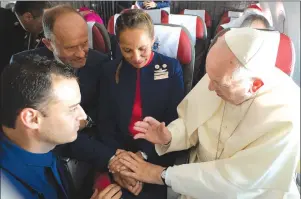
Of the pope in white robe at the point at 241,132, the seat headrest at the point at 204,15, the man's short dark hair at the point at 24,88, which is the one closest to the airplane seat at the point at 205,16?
the seat headrest at the point at 204,15

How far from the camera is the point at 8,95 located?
3.26 feet

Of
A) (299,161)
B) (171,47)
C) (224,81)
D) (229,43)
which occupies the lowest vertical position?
(299,161)

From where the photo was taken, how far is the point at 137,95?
1.71 metres

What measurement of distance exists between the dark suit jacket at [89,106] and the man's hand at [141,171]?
13 centimetres

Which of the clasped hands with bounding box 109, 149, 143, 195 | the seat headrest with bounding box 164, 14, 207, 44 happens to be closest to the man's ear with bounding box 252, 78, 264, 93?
the clasped hands with bounding box 109, 149, 143, 195

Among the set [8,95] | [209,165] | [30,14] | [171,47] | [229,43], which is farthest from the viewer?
[30,14]

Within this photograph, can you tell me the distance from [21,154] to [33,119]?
15cm

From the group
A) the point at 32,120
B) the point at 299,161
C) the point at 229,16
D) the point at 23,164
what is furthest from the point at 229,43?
the point at 229,16

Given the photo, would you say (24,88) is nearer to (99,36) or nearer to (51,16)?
(51,16)

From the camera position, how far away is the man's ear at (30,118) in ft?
3.25

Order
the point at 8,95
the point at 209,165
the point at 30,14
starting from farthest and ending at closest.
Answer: the point at 30,14 → the point at 209,165 → the point at 8,95

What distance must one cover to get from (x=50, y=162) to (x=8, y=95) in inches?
13.5

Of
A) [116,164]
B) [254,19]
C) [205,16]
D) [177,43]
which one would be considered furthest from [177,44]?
[205,16]

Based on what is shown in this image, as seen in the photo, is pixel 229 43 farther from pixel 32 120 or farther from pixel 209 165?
pixel 32 120
